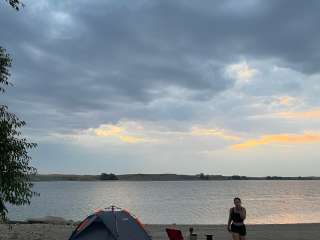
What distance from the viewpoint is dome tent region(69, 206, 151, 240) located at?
15.2m

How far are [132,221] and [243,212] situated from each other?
320 centimetres

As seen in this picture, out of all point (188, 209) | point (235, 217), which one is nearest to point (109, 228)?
point (235, 217)

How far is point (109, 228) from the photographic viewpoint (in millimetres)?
15203

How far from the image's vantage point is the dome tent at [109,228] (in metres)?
15.2

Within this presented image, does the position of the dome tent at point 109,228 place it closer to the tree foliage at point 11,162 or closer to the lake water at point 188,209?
the tree foliage at point 11,162

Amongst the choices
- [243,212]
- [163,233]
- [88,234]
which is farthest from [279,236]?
[88,234]

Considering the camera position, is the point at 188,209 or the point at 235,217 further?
the point at 188,209

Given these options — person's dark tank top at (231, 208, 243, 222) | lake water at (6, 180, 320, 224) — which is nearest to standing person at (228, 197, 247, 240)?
person's dark tank top at (231, 208, 243, 222)

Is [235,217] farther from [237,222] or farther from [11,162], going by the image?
[11,162]

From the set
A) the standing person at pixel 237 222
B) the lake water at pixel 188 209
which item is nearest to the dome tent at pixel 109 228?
the standing person at pixel 237 222

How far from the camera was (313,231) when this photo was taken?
80.1 feet

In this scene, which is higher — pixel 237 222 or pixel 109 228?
pixel 237 222

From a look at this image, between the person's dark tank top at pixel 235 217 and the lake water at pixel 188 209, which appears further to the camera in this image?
the lake water at pixel 188 209

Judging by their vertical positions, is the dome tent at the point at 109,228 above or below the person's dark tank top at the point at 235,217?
below
